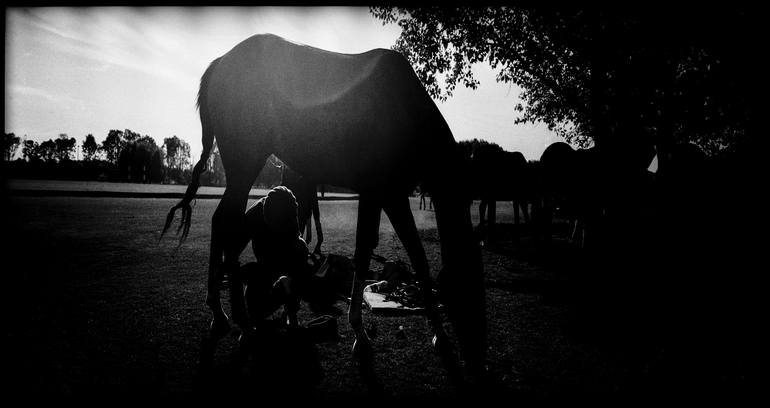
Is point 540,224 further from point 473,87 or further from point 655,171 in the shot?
point 655,171

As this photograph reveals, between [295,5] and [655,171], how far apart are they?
228 inches

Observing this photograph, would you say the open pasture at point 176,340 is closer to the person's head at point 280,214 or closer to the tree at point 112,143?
the person's head at point 280,214

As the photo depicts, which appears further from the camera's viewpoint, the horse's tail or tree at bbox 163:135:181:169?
tree at bbox 163:135:181:169

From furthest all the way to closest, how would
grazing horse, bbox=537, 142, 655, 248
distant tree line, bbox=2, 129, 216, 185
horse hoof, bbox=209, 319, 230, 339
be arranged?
distant tree line, bbox=2, 129, 216, 185
grazing horse, bbox=537, 142, 655, 248
horse hoof, bbox=209, 319, 230, 339

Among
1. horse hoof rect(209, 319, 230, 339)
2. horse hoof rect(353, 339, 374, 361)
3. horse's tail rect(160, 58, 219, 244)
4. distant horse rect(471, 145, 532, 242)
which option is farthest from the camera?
distant horse rect(471, 145, 532, 242)

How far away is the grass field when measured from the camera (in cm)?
247

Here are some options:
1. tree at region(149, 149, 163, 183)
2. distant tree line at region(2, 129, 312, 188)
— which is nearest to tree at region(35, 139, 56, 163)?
distant tree line at region(2, 129, 312, 188)

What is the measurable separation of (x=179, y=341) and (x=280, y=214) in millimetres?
1441

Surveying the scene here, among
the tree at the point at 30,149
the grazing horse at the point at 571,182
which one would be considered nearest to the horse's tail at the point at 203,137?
the grazing horse at the point at 571,182

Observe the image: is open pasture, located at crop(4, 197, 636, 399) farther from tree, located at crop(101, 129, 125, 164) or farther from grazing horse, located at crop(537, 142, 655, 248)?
tree, located at crop(101, 129, 125, 164)

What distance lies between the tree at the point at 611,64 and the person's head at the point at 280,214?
15.4 feet

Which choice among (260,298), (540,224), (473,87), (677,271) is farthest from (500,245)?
(260,298)

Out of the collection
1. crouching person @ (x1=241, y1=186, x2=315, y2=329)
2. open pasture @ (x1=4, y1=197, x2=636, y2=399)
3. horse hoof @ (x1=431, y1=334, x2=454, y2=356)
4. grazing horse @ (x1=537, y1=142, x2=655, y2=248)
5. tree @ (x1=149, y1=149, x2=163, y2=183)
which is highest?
tree @ (x1=149, y1=149, x2=163, y2=183)

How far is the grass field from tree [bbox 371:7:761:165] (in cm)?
405
